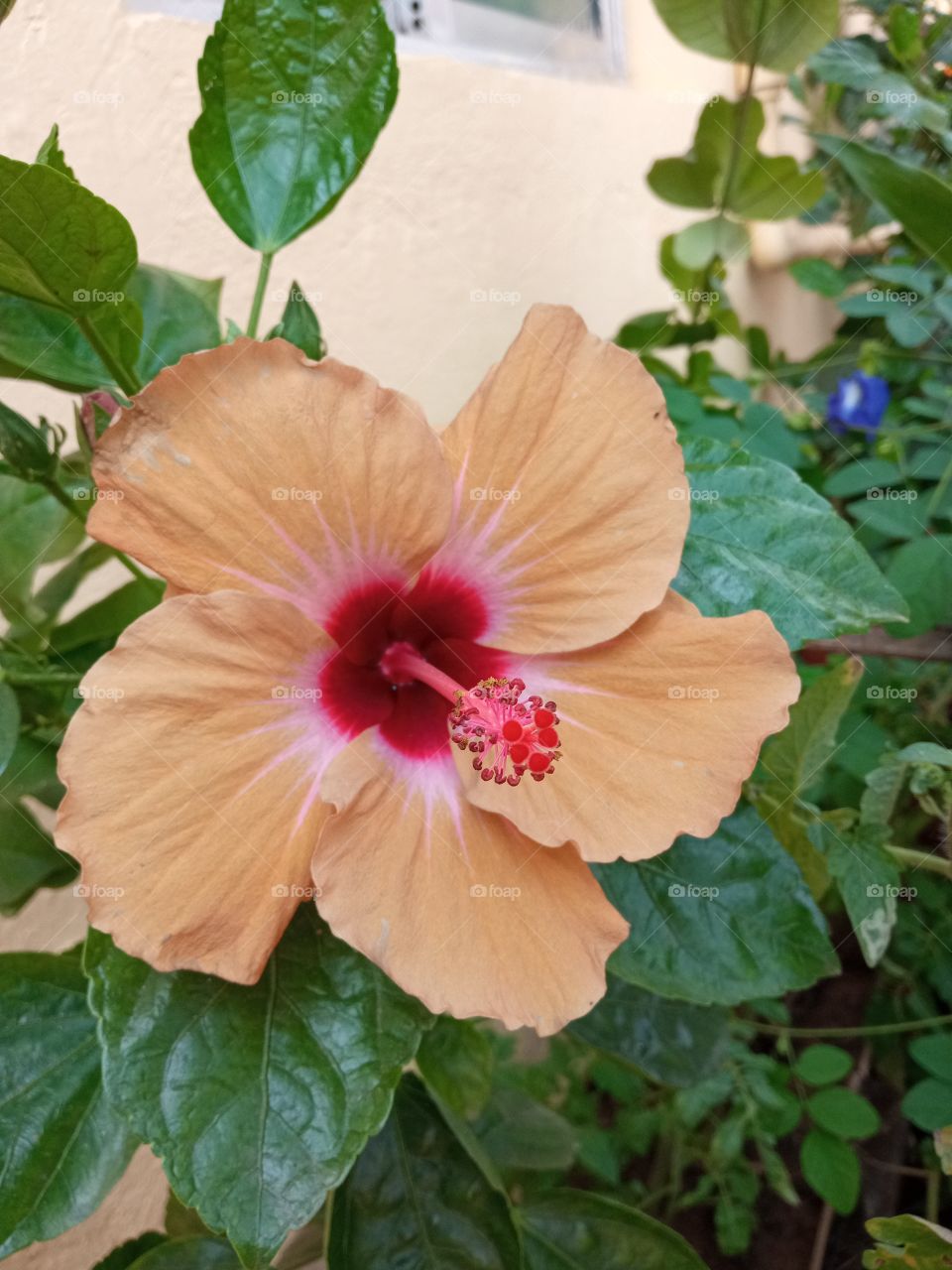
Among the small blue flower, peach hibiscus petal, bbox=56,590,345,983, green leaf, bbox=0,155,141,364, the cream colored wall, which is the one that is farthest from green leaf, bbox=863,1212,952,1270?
the small blue flower

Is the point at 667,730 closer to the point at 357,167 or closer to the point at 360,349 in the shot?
the point at 357,167

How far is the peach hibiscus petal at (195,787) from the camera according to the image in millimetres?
514

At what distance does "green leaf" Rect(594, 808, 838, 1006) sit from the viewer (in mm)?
715

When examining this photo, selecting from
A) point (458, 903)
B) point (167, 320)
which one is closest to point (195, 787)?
point (458, 903)

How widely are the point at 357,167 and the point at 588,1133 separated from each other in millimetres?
1162

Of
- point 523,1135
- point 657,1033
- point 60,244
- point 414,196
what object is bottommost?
point 523,1135

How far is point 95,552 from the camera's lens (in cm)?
92

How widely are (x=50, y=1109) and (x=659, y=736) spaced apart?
51 cm

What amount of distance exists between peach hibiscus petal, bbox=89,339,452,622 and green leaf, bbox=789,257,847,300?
127 centimetres

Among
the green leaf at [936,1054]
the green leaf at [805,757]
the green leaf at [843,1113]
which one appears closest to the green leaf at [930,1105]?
the green leaf at [936,1054]

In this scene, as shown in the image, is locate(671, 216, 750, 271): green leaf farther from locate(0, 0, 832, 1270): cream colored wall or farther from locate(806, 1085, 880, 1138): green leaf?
locate(806, 1085, 880, 1138): green leaf

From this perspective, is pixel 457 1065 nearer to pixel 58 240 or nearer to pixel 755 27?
pixel 58 240

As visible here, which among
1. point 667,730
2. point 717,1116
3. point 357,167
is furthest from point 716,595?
point 717,1116

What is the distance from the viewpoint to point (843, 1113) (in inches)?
42.1
